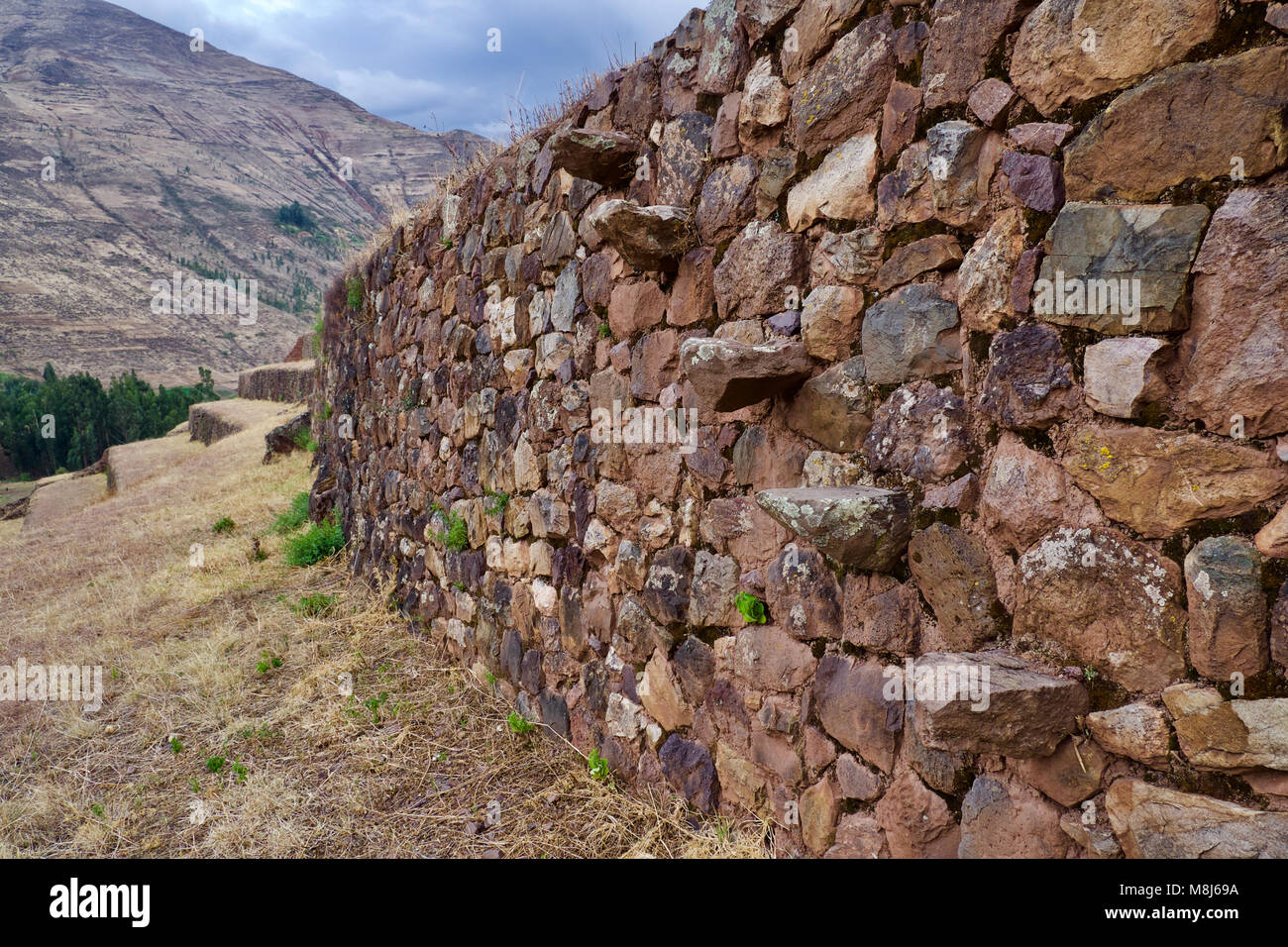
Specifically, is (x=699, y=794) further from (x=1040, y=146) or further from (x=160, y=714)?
(x=160, y=714)

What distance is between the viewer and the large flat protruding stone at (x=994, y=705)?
4.50 feet

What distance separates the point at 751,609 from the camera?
220 centimetres

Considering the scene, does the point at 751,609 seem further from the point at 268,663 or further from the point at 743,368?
the point at 268,663

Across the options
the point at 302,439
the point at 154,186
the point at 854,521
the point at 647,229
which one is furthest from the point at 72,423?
the point at 154,186

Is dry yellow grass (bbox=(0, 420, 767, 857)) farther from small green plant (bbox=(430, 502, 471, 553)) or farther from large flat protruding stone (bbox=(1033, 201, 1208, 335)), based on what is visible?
large flat protruding stone (bbox=(1033, 201, 1208, 335))

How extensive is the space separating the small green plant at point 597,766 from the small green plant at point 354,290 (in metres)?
4.84

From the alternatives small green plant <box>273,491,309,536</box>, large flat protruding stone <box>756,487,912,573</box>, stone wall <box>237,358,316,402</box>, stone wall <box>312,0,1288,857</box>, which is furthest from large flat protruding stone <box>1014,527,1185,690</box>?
stone wall <box>237,358,316,402</box>

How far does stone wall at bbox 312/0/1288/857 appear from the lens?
119 cm

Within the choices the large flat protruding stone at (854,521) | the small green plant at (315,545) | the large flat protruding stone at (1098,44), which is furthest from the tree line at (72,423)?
the large flat protruding stone at (1098,44)

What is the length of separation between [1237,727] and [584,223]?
2.70m

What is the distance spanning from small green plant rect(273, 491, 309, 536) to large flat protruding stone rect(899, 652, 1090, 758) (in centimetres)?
712

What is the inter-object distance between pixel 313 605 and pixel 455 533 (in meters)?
1.81

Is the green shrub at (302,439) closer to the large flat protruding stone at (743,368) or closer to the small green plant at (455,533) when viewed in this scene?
the small green plant at (455,533)

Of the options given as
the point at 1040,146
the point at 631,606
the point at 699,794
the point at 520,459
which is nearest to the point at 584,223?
the point at 520,459
